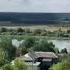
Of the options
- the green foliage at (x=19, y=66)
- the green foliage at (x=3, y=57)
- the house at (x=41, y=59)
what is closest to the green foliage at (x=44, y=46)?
the house at (x=41, y=59)

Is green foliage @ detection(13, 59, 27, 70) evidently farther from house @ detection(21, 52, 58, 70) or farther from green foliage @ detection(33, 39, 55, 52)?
green foliage @ detection(33, 39, 55, 52)

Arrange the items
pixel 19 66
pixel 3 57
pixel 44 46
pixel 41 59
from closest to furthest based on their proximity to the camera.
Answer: pixel 19 66 → pixel 3 57 → pixel 41 59 → pixel 44 46

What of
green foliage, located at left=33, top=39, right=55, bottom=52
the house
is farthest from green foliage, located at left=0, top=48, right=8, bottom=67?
green foliage, located at left=33, top=39, right=55, bottom=52

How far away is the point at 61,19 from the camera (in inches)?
342

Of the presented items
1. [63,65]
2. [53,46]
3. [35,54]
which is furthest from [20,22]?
[63,65]

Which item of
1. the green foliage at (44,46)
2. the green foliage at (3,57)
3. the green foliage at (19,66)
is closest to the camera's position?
the green foliage at (19,66)

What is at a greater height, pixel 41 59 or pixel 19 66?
pixel 19 66

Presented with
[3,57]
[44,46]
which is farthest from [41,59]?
[44,46]

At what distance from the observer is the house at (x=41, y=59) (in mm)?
5875

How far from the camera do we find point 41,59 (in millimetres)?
6121

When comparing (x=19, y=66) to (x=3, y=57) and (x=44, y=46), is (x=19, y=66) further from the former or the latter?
(x=44, y=46)

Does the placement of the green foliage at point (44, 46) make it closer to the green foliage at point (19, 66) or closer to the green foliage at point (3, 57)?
the green foliage at point (3, 57)

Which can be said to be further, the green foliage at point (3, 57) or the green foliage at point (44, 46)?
the green foliage at point (44, 46)

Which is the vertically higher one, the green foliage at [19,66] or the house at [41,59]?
the green foliage at [19,66]
